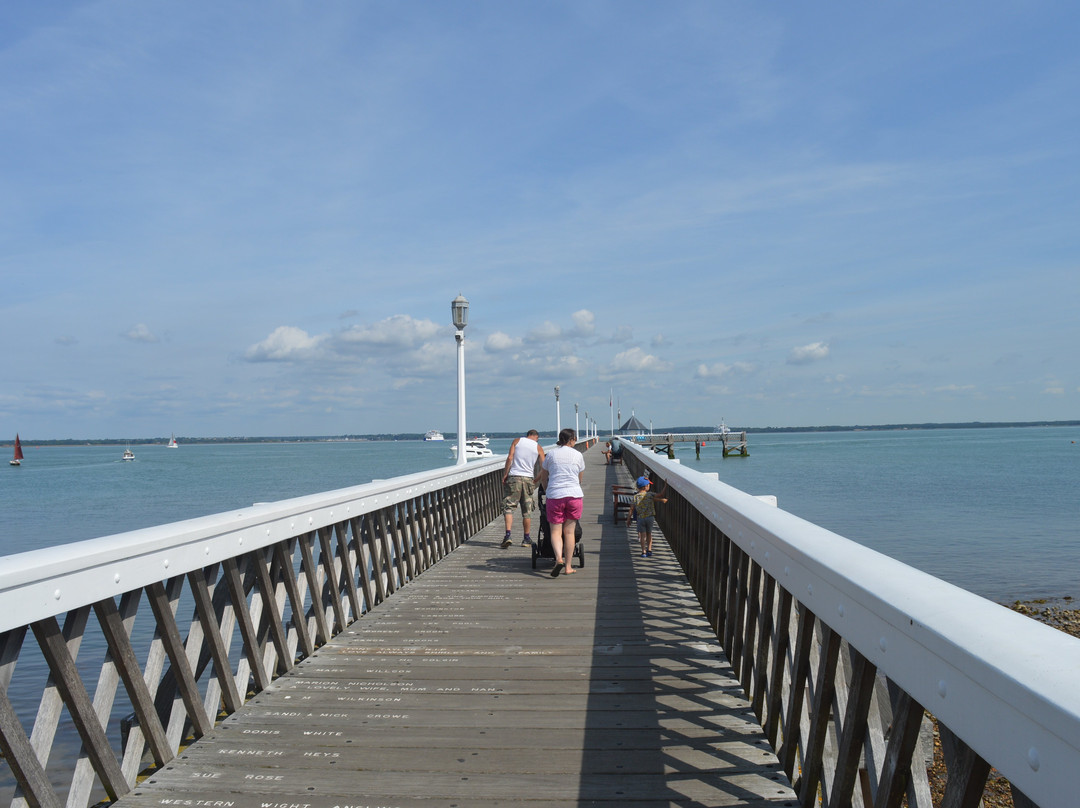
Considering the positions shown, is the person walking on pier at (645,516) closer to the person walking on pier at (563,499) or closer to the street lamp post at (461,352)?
the person walking on pier at (563,499)

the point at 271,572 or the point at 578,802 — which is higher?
the point at 271,572

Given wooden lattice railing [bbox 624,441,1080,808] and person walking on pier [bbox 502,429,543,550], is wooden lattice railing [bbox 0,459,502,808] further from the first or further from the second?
person walking on pier [bbox 502,429,543,550]

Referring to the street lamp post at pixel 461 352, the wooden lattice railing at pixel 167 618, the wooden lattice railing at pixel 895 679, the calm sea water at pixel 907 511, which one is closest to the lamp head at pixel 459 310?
the street lamp post at pixel 461 352

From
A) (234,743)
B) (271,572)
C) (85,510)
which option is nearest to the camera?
(234,743)

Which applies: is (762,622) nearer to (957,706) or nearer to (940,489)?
(957,706)

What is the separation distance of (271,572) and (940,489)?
49389mm

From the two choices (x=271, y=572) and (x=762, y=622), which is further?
(x=271, y=572)

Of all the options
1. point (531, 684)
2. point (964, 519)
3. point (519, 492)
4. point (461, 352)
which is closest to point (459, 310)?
point (461, 352)

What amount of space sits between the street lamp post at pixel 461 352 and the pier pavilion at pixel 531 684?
5.61 metres

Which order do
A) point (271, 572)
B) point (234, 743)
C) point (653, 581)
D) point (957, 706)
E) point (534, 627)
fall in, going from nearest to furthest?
point (957, 706) < point (234, 743) < point (271, 572) < point (534, 627) < point (653, 581)

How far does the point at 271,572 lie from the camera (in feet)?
16.4

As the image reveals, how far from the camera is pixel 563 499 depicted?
8.35 m

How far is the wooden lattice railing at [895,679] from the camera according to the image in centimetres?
146

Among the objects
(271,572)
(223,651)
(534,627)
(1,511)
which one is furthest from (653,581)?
(1,511)
